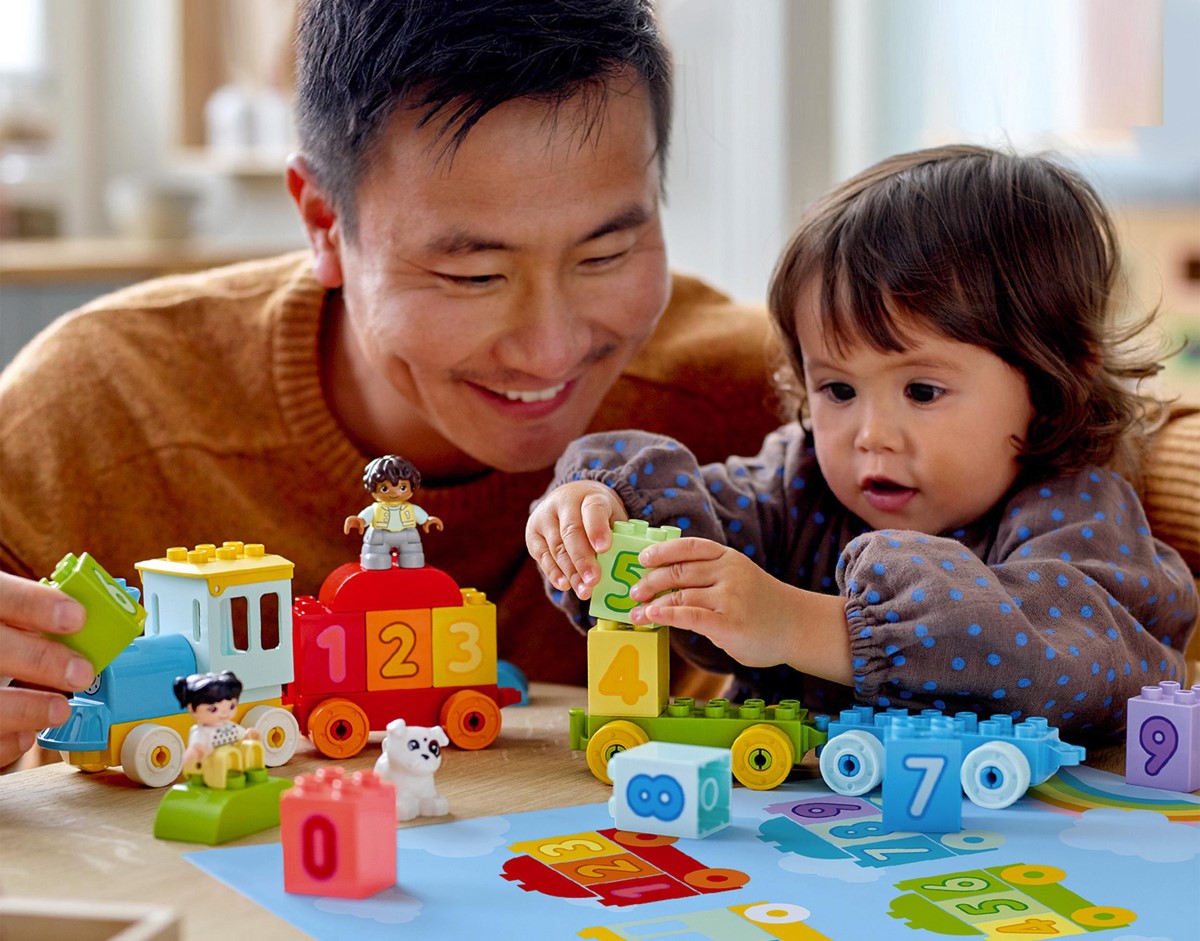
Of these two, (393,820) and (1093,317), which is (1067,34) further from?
(393,820)

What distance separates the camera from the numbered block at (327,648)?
3.07 feet

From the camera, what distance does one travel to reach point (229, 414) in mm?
1466

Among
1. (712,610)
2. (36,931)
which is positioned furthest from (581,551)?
(36,931)

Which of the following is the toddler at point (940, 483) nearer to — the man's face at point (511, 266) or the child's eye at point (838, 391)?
the child's eye at point (838, 391)

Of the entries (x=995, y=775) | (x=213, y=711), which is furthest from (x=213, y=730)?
(x=995, y=775)

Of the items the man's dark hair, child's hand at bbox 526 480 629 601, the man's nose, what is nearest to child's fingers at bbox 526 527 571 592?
child's hand at bbox 526 480 629 601

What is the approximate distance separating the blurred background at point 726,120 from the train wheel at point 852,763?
1.86 ft

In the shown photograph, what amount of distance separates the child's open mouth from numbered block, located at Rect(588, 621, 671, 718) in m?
0.27

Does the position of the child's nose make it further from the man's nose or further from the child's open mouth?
the man's nose

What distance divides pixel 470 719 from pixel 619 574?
0.49ft

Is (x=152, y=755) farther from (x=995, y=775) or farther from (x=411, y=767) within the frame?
(x=995, y=775)

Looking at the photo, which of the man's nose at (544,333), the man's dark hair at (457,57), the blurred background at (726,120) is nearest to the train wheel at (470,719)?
the man's nose at (544,333)

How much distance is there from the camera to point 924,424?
108 centimetres

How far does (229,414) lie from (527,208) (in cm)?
49
